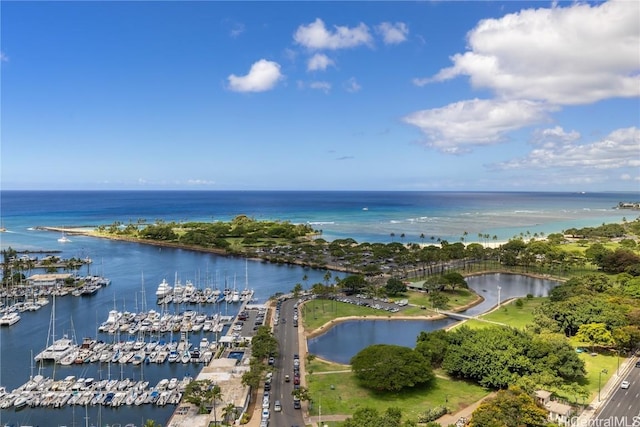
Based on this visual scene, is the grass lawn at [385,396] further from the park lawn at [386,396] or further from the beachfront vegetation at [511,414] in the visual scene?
the beachfront vegetation at [511,414]

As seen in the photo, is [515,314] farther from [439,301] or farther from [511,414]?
[511,414]

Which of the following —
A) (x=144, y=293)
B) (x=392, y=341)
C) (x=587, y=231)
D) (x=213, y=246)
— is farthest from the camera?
(x=587, y=231)

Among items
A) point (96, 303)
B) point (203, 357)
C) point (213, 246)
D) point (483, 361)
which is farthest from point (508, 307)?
point (213, 246)

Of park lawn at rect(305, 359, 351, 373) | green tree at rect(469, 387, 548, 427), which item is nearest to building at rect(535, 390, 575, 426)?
green tree at rect(469, 387, 548, 427)

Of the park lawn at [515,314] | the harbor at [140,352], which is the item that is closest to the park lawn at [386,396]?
the harbor at [140,352]

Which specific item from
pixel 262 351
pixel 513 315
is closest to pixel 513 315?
pixel 513 315

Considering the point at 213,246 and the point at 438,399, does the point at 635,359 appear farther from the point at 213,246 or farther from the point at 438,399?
the point at 213,246
